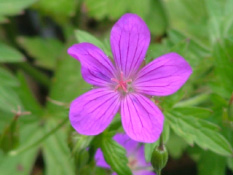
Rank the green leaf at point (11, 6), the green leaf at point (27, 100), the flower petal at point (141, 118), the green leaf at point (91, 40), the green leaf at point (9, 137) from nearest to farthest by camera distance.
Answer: the flower petal at point (141, 118), the green leaf at point (91, 40), the green leaf at point (9, 137), the green leaf at point (11, 6), the green leaf at point (27, 100)

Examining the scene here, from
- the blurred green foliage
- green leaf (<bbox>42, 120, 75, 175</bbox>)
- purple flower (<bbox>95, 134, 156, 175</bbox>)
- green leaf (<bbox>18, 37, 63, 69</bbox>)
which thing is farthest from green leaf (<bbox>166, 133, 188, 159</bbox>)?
green leaf (<bbox>18, 37, 63, 69</bbox>)

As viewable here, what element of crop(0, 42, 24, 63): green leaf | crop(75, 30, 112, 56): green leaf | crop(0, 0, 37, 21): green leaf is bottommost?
crop(0, 42, 24, 63): green leaf

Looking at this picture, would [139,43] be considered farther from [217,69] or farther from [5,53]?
[5,53]

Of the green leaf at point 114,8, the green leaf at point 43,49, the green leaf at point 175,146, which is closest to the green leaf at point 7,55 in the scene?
the green leaf at point 43,49

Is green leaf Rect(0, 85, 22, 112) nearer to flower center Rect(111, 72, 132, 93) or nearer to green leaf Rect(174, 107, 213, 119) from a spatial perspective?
flower center Rect(111, 72, 132, 93)

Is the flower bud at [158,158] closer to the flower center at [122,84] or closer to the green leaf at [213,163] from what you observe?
the flower center at [122,84]

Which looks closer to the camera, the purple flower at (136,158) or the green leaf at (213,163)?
the green leaf at (213,163)

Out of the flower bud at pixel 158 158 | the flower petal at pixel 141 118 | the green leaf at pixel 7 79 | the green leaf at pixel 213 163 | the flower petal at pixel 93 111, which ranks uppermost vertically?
the flower petal at pixel 93 111
